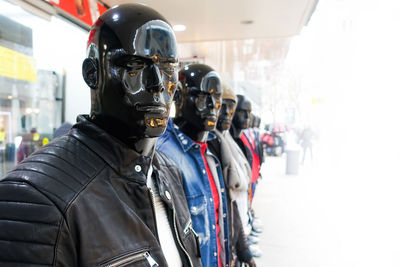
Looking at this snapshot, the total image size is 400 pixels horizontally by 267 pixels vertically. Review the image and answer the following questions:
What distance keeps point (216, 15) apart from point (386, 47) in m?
5.79

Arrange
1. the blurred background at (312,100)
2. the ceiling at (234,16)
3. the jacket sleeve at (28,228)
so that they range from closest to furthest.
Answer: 1. the jacket sleeve at (28,228)
2. the blurred background at (312,100)
3. the ceiling at (234,16)

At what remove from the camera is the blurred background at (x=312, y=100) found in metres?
2.13

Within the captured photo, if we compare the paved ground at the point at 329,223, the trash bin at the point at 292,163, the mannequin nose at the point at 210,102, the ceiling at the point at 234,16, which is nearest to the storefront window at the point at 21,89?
the ceiling at the point at 234,16

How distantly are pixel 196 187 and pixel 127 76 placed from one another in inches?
29.9

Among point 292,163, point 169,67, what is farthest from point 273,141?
point 169,67

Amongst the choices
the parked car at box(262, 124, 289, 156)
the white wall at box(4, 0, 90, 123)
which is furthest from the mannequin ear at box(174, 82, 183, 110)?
the parked car at box(262, 124, 289, 156)

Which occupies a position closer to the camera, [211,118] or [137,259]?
[137,259]

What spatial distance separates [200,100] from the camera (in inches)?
63.5

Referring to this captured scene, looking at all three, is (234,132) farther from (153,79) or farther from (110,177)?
(110,177)

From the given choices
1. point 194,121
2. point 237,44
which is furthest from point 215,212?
point 237,44

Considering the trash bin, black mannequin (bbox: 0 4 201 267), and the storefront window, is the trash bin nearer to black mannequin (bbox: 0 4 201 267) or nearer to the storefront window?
the storefront window

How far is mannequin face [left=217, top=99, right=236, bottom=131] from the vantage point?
2.17m

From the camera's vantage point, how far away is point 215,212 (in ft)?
4.91

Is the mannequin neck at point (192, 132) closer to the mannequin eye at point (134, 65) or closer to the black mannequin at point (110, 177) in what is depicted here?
the black mannequin at point (110, 177)
